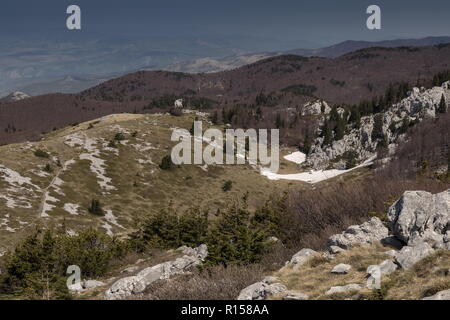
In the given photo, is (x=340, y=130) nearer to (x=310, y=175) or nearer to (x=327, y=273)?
(x=310, y=175)

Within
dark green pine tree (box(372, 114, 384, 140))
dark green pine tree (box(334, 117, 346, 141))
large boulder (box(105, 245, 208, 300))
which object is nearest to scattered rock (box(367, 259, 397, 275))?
large boulder (box(105, 245, 208, 300))

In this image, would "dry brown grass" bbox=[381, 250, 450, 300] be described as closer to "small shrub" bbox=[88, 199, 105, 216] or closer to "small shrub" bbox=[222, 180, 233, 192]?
"small shrub" bbox=[88, 199, 105, 216]

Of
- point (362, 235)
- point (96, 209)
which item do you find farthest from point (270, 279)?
point (96, 209)

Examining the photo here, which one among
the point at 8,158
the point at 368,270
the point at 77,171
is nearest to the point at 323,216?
the point at 368,270

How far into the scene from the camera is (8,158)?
8594cm

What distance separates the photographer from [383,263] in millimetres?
16922

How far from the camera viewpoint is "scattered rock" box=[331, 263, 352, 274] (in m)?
18.0

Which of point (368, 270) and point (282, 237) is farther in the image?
point (282, 237)

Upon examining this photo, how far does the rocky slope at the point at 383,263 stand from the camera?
1459cm

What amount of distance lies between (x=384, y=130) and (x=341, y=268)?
164 m

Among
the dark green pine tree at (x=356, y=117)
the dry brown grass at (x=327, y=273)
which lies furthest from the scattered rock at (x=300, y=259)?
the dark green pine tree at (x=356, y=117)

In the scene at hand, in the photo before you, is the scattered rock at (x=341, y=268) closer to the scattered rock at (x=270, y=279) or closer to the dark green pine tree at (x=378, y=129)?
the scattered rock at (x=270, y=279)

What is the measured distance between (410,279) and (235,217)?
31494mm
